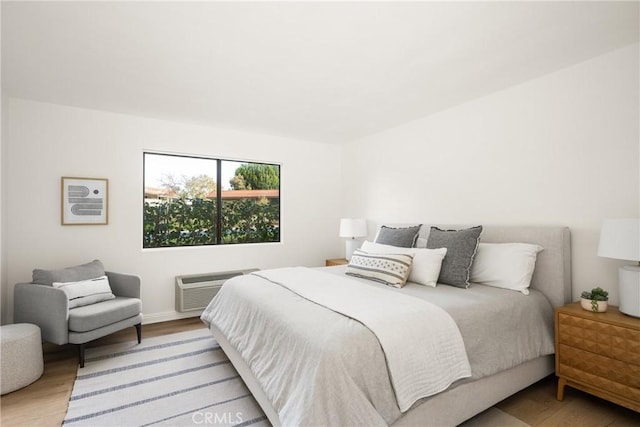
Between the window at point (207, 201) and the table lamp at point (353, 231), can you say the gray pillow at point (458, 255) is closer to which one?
the table lamp at point (353, 231)

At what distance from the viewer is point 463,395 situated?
1.82m

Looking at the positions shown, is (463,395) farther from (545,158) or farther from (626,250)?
(545,158)

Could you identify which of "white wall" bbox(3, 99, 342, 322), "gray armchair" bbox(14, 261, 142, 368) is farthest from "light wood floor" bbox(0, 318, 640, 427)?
"white wall" bbox(3, 99, 342, 322)

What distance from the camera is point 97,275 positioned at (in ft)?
10.4

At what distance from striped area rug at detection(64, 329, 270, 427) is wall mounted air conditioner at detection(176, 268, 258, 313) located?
2.23 ft

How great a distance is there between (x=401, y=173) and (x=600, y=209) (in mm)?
2079

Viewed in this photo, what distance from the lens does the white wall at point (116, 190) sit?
10.4 feet

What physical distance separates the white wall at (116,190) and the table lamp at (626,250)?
354 cm

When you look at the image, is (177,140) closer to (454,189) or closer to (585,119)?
(454,189)

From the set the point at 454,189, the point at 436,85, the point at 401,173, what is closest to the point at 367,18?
the point at 436,85

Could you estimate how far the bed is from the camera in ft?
4.79

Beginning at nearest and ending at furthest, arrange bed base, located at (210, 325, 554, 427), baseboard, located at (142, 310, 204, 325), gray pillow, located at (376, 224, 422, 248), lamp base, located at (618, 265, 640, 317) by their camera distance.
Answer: bed base, located at (210, 325, 554, 427), lamp base, located at (618, 265, 640, 317), gray pillow, located at (376, 224, 422, 248), baseboard, located at (142, 310, 204, 325)

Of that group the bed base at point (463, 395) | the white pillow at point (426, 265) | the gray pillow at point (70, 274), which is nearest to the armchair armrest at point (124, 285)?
the gray pillow at point (70, 274)

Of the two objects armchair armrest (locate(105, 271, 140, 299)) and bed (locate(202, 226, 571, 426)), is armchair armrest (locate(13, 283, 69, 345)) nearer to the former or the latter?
armchair armrest (locate(105, 271, 140, 299))
